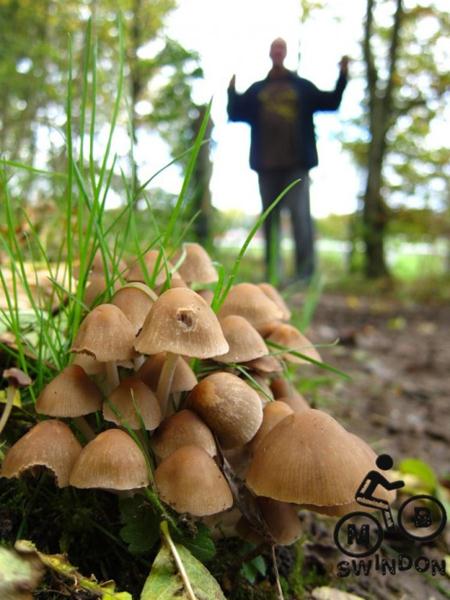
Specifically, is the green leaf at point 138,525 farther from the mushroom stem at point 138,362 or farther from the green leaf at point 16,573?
the mushroom stem at point 138,362

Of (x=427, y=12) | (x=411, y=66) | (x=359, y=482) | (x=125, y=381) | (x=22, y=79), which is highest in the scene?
(x=427, y=12)

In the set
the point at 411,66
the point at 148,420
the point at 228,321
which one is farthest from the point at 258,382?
the point at 411,66

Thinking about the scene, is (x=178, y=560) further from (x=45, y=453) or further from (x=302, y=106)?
(x=302, y=106)

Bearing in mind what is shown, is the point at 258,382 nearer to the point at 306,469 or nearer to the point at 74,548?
the point at 306,469

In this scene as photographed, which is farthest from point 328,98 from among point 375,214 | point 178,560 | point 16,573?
point 375,214

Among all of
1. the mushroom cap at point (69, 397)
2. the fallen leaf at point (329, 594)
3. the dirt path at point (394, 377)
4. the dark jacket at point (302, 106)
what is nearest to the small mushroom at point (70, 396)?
the mushroom cap at point (69, 397)
